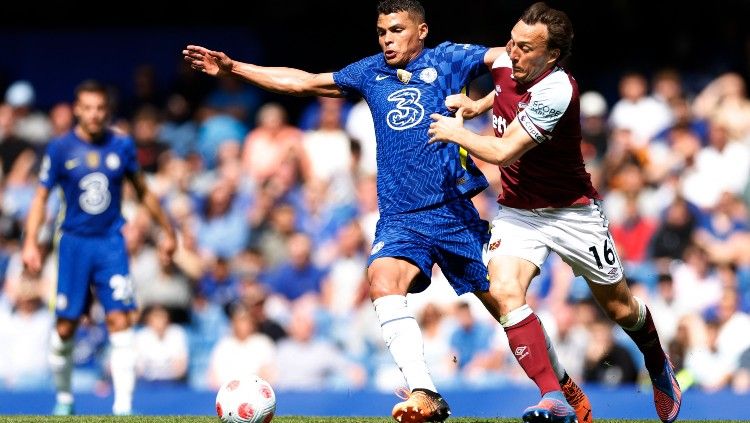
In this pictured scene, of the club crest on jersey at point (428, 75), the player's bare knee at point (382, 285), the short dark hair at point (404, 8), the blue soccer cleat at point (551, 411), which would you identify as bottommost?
the blue soccer cleat at point (551, 411)

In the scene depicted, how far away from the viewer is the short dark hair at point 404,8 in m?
8.89

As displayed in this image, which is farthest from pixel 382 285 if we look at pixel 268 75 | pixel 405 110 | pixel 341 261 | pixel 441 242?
pixel 341 261

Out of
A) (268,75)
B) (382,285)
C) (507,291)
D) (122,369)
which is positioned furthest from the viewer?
(122,369)

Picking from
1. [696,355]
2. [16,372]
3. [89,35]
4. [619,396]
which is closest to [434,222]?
[619,396]

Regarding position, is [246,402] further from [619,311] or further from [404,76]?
[619,311]

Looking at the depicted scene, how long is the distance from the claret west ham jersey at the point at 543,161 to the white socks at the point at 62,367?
4.81 m

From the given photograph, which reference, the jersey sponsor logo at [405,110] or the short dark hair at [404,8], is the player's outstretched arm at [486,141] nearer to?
the jersey sponsor logo at [405,110]

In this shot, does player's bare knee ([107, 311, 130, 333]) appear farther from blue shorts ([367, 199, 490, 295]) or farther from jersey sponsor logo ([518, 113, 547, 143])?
jersey sponsor logo ([518, 113, 547, 143])

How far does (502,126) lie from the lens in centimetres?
859

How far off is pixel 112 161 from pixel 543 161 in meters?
4.66

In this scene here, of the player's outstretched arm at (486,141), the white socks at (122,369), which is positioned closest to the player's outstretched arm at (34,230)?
the white socks at (122,369)

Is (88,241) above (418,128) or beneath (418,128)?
beneath

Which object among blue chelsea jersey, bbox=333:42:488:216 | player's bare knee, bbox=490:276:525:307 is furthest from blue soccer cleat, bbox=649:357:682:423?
blue chelsea jersey, bbox=333:42:488:216

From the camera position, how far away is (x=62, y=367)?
38.9 feet
